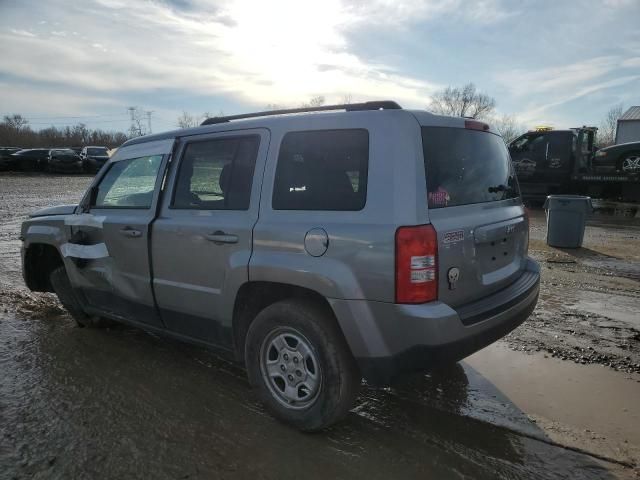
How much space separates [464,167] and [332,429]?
1843 millimetres

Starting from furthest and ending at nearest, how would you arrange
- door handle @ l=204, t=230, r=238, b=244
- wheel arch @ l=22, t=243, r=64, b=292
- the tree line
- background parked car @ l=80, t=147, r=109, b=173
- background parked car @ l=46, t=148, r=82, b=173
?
the tree line, background parked car @ l=80, t=147, r=109, b=173, background parked car @ l=46, t=148, r=82, b=173, wheel arch @ l=22, t=243, r=64, b=292, door handle @ l=204, t=230, r=238, b=244

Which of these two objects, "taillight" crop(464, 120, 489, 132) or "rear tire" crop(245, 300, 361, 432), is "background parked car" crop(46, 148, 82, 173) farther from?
"taillight" crop(464, 120, 489, 132)

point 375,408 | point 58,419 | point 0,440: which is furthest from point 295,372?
point 0,440

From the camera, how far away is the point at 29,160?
1344 inches

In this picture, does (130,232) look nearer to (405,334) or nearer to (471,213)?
(405,334)

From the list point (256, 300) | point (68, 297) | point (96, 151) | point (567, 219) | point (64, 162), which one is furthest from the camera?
point (96, 151)

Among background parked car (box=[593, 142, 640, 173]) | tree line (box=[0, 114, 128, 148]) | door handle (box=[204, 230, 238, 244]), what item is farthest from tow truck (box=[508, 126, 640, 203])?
tree line (box=[0, 114, 128, 148])

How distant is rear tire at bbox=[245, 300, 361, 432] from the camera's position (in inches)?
111

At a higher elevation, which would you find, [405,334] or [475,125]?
[475,125]

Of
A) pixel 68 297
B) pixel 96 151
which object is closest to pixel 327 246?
pixel 68 297

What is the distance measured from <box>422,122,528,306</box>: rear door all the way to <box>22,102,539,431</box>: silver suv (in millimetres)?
13

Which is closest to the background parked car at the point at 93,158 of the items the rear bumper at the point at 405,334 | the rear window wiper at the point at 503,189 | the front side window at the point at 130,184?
the front side window at the point at 130,184

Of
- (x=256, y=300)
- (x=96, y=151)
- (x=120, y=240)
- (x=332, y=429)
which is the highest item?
(x=96, y=151)

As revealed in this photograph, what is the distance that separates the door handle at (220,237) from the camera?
10.3ft
